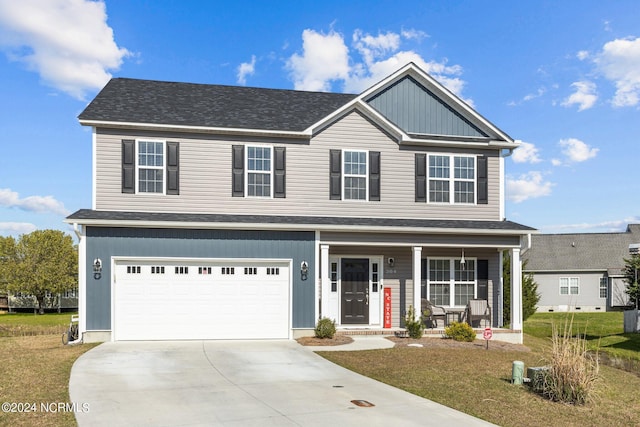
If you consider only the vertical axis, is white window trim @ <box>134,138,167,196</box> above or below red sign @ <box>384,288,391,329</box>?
above

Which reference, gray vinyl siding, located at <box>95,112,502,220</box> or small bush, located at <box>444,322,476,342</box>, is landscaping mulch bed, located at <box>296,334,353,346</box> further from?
gray vinyl siding, located at <box>95,112,502,220</box>

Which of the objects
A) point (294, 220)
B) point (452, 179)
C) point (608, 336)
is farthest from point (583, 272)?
point (294, 220)

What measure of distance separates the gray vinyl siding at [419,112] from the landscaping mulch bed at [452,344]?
6.83 metres

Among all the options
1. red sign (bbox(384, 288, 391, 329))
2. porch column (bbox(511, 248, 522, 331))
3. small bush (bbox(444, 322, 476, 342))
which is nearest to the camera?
small bush (bbox(444, 322, 476, 342))

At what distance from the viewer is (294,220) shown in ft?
52.1

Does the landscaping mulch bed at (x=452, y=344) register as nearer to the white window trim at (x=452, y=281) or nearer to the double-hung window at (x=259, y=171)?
the white window trim at (x=452, y=281)

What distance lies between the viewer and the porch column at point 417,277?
1628cm

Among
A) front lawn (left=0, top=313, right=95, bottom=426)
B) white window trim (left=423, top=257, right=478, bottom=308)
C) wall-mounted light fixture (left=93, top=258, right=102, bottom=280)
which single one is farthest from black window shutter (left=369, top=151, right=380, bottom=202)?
front lawn (left=0, top=313, right=95, bottom=426)

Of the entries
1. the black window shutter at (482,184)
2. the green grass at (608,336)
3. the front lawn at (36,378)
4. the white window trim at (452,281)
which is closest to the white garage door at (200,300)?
the front lawn at (36,378)

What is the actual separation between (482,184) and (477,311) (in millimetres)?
4138

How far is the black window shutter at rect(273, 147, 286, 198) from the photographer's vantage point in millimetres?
16594

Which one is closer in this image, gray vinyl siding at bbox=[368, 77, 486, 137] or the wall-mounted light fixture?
the wall-mounted light fixture

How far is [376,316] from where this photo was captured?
17391 mm

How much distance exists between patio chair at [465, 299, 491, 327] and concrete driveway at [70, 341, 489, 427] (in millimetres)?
6530
